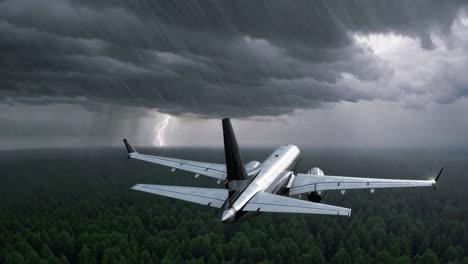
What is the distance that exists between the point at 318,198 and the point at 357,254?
56613mm

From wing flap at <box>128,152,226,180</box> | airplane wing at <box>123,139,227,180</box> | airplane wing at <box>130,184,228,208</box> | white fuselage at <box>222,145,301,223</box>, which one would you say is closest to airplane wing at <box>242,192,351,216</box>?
white fuselage at <box>222,145,301,223</box>

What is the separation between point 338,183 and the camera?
3406 centimetres

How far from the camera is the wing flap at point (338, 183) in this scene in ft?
102

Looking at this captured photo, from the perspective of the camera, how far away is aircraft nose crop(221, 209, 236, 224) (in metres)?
22.1

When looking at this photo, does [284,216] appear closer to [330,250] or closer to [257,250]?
[330,250]

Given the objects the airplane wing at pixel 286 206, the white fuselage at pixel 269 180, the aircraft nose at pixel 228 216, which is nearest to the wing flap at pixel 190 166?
the white fuselage at pixel 269 180

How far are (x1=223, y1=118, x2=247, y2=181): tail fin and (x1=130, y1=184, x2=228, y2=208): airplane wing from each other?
6.32 ft

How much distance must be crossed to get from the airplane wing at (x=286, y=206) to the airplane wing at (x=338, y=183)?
1138cm

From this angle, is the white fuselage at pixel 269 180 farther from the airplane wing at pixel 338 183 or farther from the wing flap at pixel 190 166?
the wing flap at pixel 190 166

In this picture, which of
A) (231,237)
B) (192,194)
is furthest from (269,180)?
(231,237)

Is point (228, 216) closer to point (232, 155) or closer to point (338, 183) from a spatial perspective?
point (232, 155)

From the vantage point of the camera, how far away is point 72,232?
9619 centimetres

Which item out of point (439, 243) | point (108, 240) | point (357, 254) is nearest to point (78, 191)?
point (108, 240)

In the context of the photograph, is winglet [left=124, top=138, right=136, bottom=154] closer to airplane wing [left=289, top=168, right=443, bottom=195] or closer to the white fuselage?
the white fuselage
